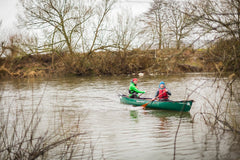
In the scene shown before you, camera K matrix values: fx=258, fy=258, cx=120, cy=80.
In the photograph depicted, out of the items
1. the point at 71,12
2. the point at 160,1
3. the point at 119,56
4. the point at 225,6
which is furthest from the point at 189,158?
the point at 71,12

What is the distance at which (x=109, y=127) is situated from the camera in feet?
23.6

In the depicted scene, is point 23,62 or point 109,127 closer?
point 109,127

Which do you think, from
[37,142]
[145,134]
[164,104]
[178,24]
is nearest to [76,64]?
[164,104]

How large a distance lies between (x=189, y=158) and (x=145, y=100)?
5790mm

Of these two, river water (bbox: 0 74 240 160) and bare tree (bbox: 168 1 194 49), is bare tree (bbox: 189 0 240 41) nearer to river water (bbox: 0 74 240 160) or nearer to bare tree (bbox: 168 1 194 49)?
bare tree (bbox: 168 1 194 49)

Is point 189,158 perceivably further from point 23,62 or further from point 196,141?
point 23,62

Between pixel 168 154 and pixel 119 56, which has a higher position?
pixel 119 56

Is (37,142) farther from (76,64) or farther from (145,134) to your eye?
(76,64)

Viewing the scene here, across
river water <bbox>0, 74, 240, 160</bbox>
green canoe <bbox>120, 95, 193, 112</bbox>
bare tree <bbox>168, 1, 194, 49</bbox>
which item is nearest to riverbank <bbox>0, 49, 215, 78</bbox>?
green canoe <bbox>120, 95, 193, 112</bbox>

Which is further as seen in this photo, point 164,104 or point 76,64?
point 76,64

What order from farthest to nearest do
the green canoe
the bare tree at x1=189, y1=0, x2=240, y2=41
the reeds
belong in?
the green canoe < the bare tree at x1=189, y1=0, x2=240, y2=41 < the reeds

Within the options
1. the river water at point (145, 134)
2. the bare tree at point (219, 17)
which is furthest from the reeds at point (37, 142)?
the bare tree at point (219, 17)

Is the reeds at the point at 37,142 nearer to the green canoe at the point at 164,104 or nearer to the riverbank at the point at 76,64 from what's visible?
the green canoe at the point at 164,104

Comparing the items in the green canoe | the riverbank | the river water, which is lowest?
the river water
